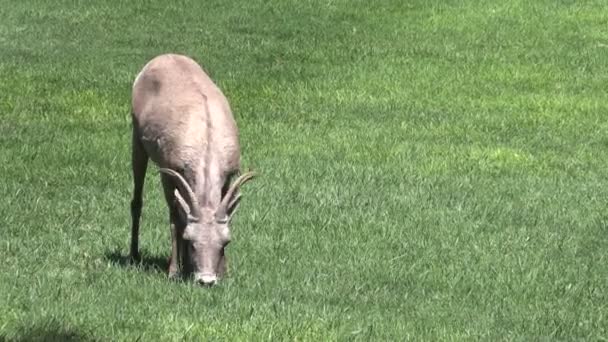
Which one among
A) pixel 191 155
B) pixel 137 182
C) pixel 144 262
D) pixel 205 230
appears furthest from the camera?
pixel 137 182

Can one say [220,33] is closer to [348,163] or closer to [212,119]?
[348,163]

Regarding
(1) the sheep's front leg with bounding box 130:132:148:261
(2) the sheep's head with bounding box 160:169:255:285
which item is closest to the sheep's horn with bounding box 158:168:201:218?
(2) the sheep's head with bounding box 160:169:255:285

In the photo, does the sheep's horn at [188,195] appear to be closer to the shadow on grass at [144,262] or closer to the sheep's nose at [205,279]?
the sheep's nose at [205,279]

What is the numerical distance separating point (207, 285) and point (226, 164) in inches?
32.9

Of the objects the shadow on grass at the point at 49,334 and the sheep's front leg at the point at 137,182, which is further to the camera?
the sheep's front leg at the point at 137,182

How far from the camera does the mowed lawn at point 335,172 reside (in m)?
8.05

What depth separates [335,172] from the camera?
13.1 meters

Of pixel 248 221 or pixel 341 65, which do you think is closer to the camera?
pixel 248 221

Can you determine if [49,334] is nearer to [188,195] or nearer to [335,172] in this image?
[188,195]

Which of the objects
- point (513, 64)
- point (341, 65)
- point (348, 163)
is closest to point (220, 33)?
point (341, 65)

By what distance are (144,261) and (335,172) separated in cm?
404

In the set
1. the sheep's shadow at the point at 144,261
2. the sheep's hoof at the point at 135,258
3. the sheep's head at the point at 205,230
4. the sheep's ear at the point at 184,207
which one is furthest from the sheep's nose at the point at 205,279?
the sheep's hoof at the point at 135,258

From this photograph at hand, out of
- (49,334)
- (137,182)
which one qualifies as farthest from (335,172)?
(49,334)

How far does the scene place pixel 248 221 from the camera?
35.2ft
